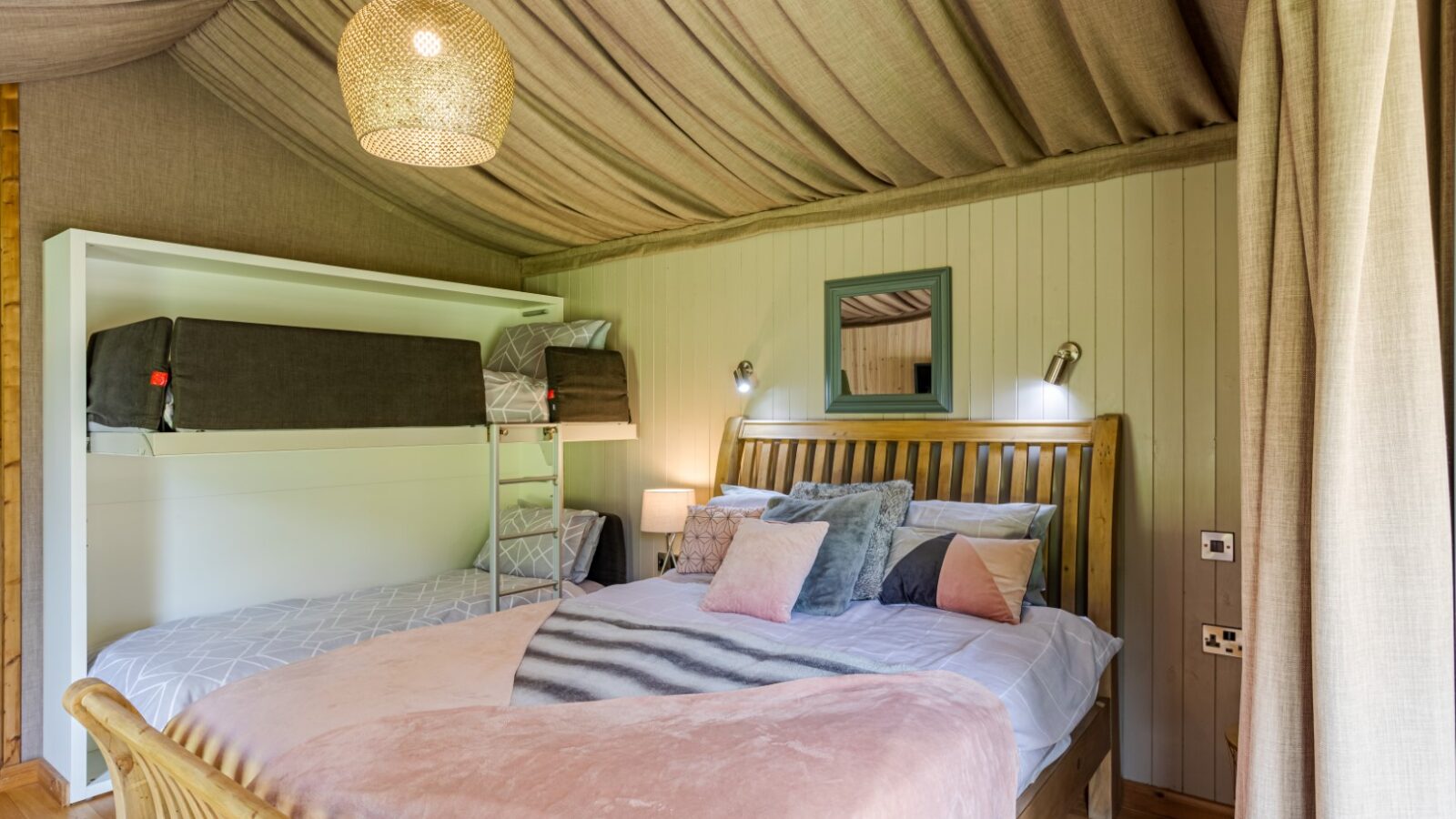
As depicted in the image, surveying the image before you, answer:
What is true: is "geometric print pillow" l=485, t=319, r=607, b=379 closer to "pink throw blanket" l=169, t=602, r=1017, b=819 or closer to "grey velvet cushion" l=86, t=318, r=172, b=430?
"grey velvet cushion" l=86, t=318, r=172, b=430

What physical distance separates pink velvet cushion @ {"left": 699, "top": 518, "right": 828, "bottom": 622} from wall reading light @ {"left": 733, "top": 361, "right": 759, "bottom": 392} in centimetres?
120

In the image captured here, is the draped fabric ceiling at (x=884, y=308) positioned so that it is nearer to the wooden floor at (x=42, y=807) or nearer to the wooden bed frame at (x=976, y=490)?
the wooden bed frame at (x=976, y=490)

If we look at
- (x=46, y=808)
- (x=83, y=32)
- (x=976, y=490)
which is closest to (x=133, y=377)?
(x=83, y=32)

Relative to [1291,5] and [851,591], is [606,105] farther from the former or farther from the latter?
[1291,5]

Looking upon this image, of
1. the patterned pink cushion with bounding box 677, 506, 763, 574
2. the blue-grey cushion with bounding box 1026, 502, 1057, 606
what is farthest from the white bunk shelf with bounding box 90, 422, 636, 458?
the blue-grey cushion with bounding box 1026, 502, 1057, 606

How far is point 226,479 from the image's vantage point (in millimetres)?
3805

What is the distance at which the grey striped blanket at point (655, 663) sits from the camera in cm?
193

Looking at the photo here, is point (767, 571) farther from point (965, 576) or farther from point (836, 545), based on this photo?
point (965, 576)

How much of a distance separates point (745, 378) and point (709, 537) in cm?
97

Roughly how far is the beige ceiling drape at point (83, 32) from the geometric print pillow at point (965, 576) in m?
3.34

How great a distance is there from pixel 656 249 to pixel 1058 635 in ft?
9.40

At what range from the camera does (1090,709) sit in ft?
8.61

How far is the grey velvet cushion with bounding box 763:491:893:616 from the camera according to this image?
106 inches

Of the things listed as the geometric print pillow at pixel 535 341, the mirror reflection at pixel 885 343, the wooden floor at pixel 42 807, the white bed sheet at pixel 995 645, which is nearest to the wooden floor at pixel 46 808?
the wooden floor at pixel 42 807
